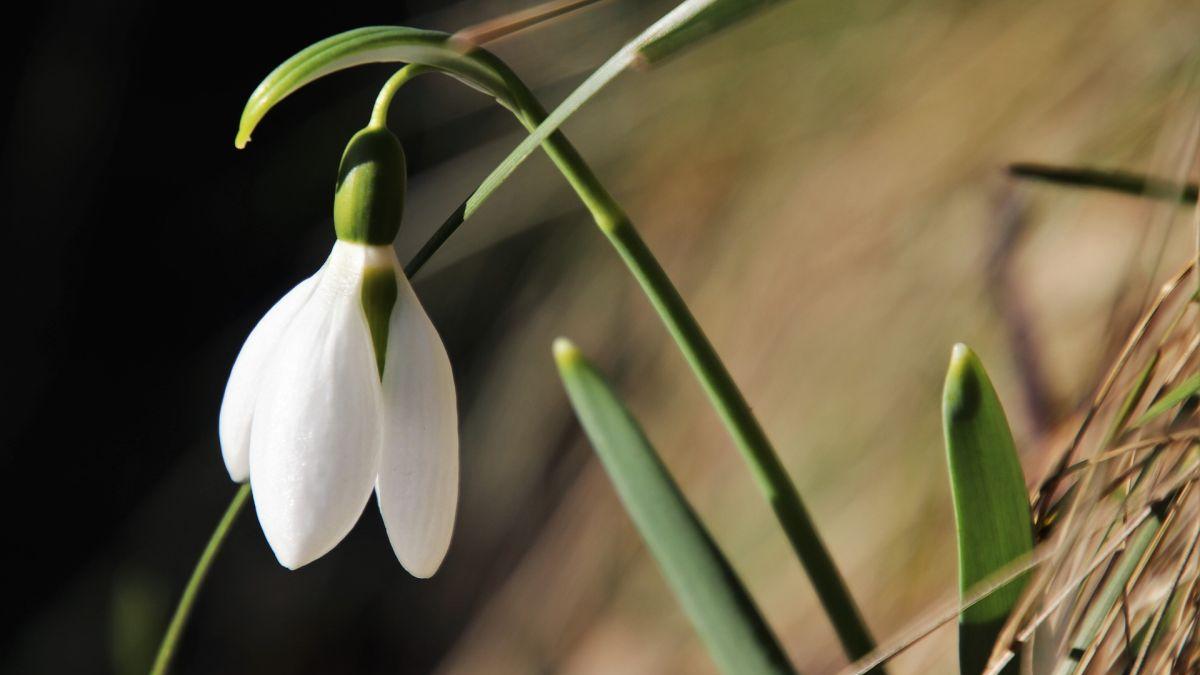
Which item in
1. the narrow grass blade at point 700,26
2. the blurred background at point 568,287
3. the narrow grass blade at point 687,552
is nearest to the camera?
the narrow grass blade at point 700,26

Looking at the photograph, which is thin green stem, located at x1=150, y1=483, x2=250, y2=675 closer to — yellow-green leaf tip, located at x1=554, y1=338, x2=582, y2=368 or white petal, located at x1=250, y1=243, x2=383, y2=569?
white petal, located at x1=250, y1=243, x2=383, y2=569

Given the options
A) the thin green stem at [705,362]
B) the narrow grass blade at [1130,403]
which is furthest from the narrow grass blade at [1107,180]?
the thin green stem at [705,362]

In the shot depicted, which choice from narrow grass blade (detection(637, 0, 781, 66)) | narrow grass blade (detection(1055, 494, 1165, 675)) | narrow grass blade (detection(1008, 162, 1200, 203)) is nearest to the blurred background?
narrow grass blade (detection(1008, 162, 1200, 203))

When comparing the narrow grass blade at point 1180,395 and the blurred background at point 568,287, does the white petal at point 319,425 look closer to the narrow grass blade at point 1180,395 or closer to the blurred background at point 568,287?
the narrow grass blade at point 1180,395

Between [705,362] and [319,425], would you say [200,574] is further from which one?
[705,362]

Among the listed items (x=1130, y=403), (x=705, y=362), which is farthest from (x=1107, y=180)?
(x=705, y=362)

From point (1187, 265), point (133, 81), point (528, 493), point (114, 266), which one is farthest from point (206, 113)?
point (1187, 265)

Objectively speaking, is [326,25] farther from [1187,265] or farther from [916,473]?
[1187,265]
